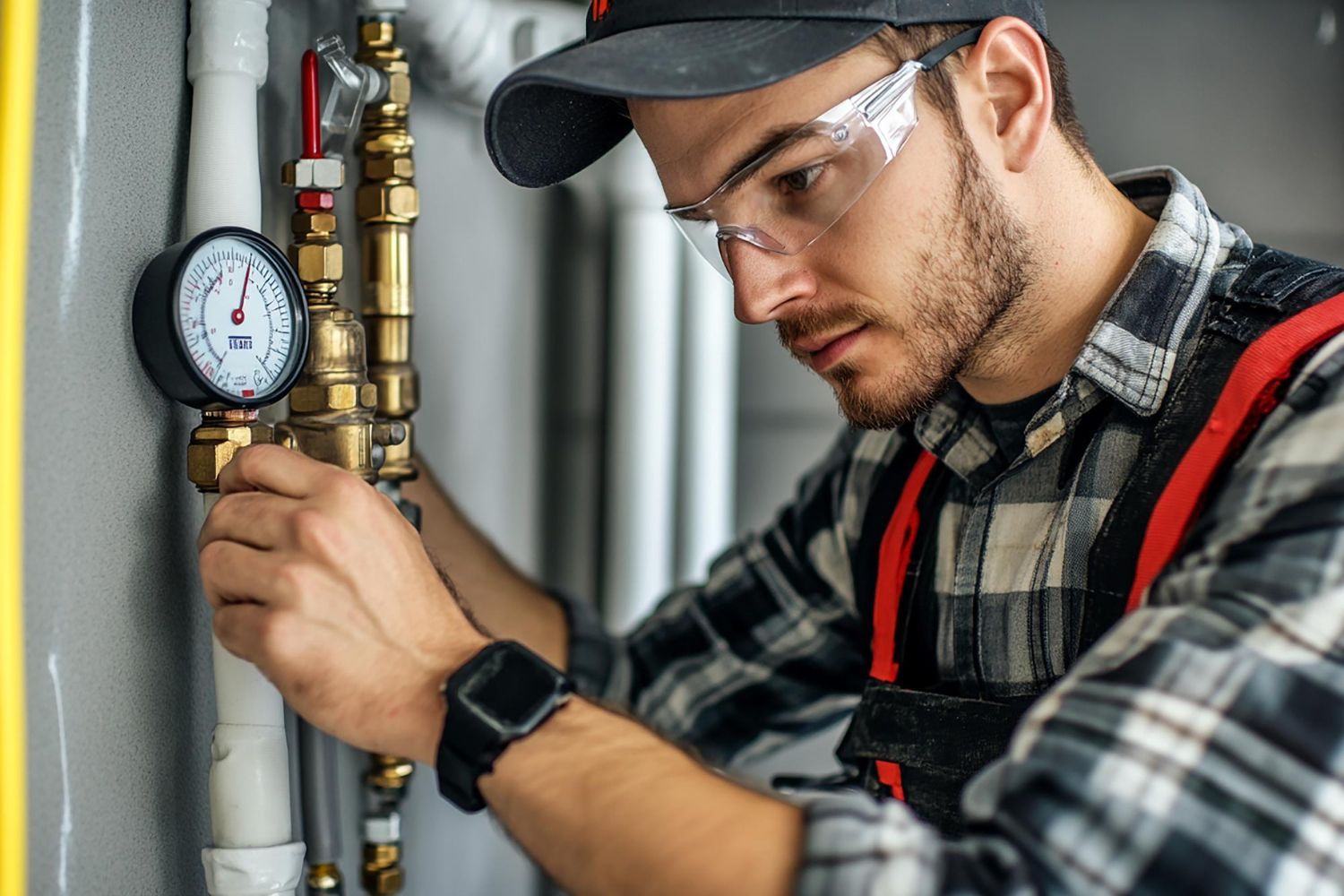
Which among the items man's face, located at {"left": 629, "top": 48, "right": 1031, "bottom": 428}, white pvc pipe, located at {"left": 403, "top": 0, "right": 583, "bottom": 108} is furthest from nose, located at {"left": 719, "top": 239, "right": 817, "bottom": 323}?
white pvc pipe, located at {"left": 403, "top": 0, "right": 583, "bottom": 108}

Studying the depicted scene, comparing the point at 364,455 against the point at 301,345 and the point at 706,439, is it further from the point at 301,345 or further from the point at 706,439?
the point at 706,439

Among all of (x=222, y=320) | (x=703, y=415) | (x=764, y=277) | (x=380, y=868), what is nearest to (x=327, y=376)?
(x=222, y=320)

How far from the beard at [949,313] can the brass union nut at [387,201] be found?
31cm

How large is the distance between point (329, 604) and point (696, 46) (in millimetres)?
434

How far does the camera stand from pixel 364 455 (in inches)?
33.9

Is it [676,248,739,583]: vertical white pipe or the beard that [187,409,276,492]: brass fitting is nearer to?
the beard

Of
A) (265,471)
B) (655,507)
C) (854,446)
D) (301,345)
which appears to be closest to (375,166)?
(301,345)

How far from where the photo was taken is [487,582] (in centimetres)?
117

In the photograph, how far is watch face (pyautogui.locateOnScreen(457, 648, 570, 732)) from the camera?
2.33 ft

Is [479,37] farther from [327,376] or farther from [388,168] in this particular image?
[327,376]

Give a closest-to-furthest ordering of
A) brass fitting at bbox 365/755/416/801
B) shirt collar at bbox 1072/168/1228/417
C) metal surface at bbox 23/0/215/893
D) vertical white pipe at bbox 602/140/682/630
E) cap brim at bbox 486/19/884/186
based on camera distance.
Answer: metal surface at bbox 23/0/215/893, cap brim at bbox 486/19/884/186, shirt collar at bbox 1072/168/1228/417, brass fitting at bbox 365/755/416/801, vertical white pipe at bbox 602/140/682/630

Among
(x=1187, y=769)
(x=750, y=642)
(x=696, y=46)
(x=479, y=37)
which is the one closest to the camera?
(x=1187, y=769)

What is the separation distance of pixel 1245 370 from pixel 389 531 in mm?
555

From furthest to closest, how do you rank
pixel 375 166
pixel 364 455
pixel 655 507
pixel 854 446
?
pixel 655 507 → pixel 854 446 → pixel 375 166 → pixel 364 455
